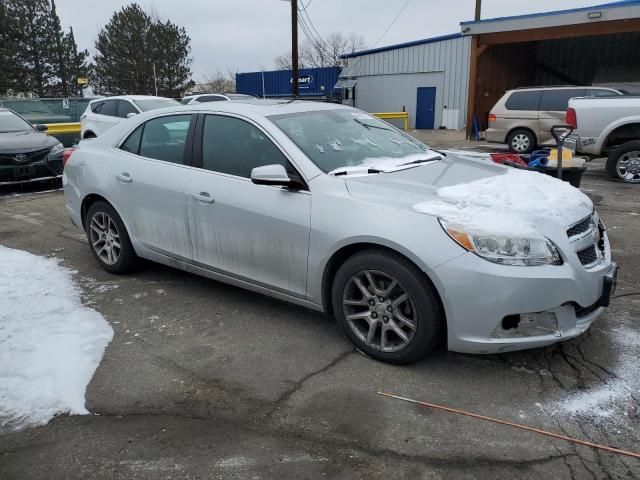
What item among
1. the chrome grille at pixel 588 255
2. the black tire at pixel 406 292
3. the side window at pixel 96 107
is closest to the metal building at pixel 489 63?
the side window at pixel 96 107

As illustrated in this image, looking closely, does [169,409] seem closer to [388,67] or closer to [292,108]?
[292,108]

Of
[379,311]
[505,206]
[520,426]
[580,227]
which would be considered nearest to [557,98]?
[580,227]

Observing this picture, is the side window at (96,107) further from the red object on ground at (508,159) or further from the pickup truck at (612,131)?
the pickup truck at (612,131)

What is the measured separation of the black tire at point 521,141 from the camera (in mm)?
13797

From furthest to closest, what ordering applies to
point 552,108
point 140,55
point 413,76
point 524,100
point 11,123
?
1. point 140,55
2. point 413,76
3. point 524,100
4. point 552,108
5. point 11,123

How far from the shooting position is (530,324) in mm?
2973

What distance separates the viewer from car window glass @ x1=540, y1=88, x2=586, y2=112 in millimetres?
13328

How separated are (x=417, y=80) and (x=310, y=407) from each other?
26657 millimetres

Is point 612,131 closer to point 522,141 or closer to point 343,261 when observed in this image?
point 522,141

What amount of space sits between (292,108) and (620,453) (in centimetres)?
307

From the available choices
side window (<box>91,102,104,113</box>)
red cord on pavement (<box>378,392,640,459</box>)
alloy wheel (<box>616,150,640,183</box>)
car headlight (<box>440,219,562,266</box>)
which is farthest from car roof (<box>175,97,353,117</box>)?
side window (<box>91,102,104,113</box>)

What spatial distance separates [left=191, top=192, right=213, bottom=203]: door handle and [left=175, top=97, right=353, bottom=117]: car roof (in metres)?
0.66

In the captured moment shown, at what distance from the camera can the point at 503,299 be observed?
2873mm

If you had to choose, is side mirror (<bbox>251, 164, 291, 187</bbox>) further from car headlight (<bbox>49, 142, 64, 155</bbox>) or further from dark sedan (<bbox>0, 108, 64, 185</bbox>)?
car headlight (<bbox>49, 142, 64, 155</bbox>)
